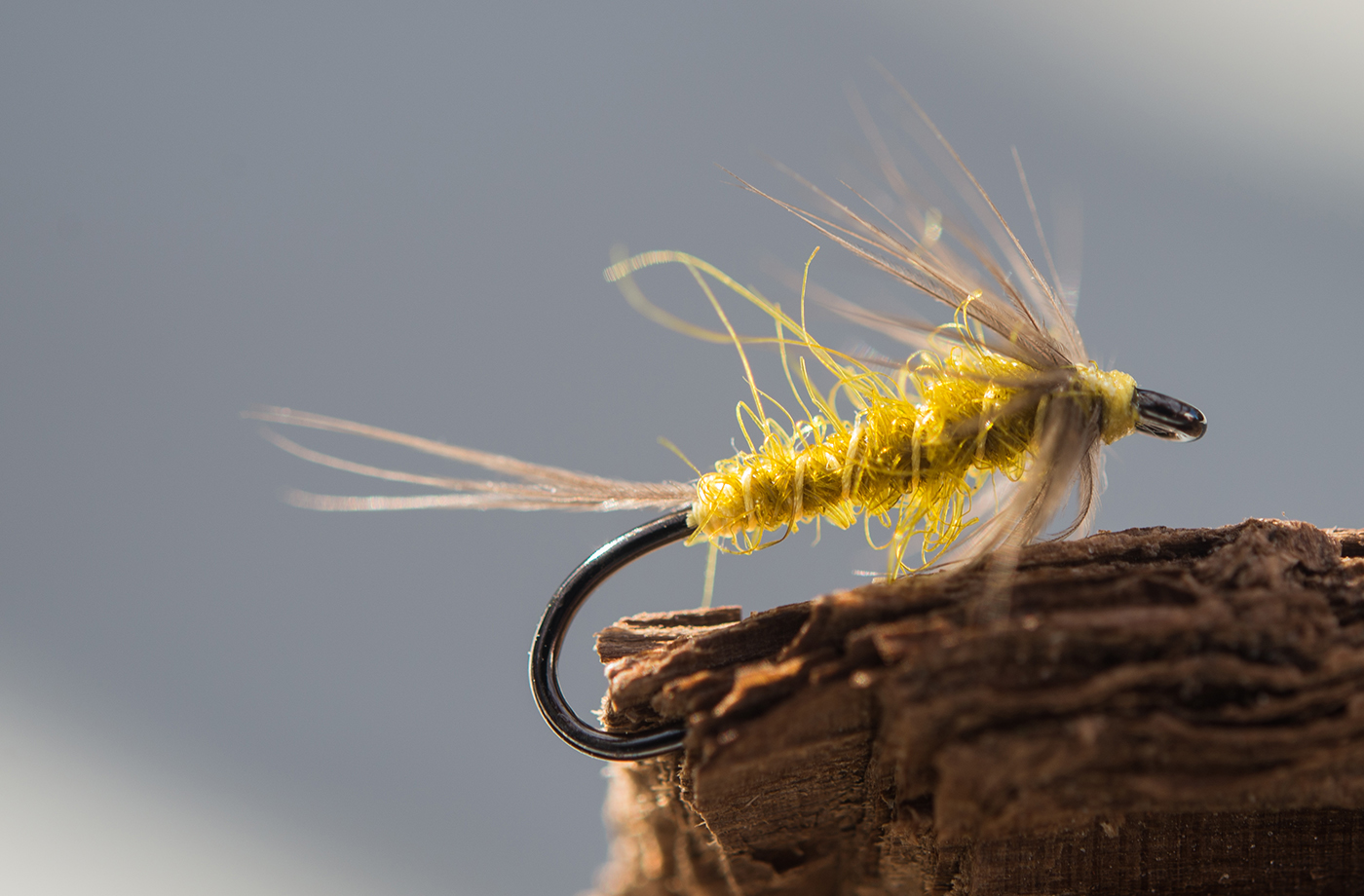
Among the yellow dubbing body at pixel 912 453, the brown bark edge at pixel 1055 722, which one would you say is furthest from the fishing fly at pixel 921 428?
the brown bark edge at pixel 1055 722

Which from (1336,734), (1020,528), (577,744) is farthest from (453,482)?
(1336,734)

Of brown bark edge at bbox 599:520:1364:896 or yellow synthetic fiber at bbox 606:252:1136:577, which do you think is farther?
yellow synthetic fiber at bbox 606:252:1136:577

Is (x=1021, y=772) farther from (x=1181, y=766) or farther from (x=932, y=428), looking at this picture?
(x=932, y=428)

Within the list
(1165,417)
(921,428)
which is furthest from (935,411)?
(1165,417)

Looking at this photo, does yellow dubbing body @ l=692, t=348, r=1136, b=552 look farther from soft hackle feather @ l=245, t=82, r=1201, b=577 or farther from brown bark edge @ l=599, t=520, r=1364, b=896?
brown bark edge @ l=599, t=520, r=1364, b=896

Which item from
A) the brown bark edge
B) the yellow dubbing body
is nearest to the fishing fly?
the yellow dubbing body

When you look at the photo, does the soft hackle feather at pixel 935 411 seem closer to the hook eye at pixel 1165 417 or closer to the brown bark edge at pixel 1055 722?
the hook eye at pixel 1165 417
